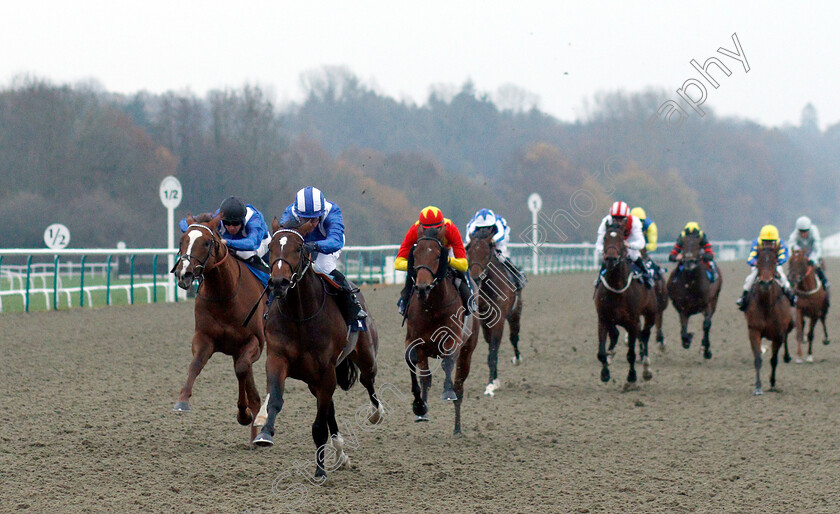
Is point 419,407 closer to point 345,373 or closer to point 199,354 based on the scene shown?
point 345,373

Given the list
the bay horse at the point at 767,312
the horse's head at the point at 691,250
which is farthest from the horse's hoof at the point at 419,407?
the horse's head at the point at 691,250

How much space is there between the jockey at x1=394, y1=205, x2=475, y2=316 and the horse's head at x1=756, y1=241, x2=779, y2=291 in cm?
332

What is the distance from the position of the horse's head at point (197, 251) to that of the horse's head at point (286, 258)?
2.10 ft

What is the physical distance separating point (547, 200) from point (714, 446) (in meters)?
23.2

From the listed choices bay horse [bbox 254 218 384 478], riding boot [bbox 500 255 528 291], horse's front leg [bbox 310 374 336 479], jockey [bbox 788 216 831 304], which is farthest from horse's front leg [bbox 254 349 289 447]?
jockey [bbox 788 216 831 304]

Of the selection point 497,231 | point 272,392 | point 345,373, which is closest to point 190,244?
point 272,392

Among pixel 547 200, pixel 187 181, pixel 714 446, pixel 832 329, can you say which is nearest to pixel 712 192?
pixel 547 200

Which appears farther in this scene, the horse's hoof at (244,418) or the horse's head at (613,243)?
the horse's head at (613,243)

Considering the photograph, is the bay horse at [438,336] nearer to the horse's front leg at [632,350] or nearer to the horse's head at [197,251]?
the horse's head at [197,251]

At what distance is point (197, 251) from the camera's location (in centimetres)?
530

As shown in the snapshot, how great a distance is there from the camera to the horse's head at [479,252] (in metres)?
8.09

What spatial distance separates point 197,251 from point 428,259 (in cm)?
154

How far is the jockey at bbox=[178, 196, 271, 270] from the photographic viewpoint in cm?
589

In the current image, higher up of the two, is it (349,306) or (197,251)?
(197,251)
